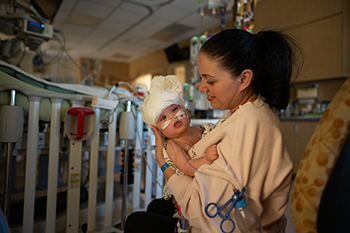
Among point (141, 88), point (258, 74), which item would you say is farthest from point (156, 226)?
point (141, 88)

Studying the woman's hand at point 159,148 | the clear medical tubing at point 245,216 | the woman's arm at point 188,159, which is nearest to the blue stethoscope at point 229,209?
the clear medical tubing at point 245,216

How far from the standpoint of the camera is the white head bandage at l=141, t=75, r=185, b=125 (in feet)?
3.26

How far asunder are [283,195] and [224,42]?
0.52 meters

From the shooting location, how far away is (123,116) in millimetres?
1553

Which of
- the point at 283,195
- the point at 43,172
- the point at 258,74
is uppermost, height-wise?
the point at 258,74

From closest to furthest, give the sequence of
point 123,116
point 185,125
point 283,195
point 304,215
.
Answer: point 304,215
point 283,195
point 185,125
point 123,116

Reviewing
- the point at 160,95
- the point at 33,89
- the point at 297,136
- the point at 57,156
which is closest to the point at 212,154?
the point at 160,95

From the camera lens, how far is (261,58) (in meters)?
0.76

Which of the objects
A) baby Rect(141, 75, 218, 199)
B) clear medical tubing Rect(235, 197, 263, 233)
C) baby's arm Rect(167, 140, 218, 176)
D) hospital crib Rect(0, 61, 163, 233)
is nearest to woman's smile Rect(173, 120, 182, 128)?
baby Rect(141, 75, 218, 199)

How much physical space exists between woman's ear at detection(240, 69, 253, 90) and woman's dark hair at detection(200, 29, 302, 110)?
0.6 inches

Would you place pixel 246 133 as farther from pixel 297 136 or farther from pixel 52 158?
pixel 297 136

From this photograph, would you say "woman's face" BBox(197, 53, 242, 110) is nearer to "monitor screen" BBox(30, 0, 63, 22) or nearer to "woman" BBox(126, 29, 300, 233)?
"woman" BBox(126, 29, 300, 233)

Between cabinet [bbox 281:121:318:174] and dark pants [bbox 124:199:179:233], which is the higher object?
cabinet [bbox 281:121:318:174]

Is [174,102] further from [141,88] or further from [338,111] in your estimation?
[141,88]
